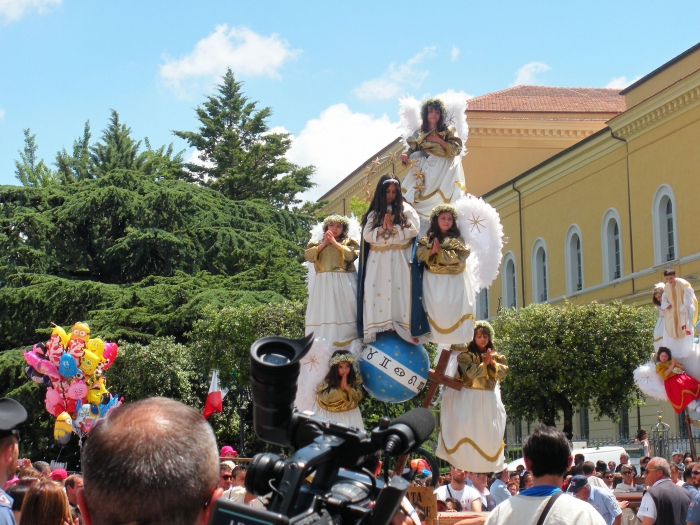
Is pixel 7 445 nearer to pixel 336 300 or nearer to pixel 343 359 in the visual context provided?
pixel 343 359

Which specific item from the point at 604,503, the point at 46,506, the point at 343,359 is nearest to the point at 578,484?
the point at 604,503

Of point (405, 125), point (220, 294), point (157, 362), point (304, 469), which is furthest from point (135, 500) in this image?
point (220, 294)

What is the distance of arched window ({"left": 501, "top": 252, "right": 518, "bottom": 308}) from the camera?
150ft

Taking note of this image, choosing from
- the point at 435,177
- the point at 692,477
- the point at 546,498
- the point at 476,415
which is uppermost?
the point at 435,177

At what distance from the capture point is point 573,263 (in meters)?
41.1

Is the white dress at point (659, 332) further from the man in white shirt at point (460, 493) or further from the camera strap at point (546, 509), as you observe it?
the camera strap at point (546, 509)

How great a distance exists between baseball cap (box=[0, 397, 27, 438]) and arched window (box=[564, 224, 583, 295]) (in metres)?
37.3

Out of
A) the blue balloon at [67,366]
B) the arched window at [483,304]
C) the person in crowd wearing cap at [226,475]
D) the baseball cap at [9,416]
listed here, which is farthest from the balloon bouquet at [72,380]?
the arched window at [483,304]

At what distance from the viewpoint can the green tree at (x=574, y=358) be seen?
30.3m

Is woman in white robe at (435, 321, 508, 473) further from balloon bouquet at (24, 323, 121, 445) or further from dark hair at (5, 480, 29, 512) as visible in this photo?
balloon bouquet at (24, 323, 121, 445)

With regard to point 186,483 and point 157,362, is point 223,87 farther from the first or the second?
point 186,483

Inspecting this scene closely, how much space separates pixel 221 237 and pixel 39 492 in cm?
3055

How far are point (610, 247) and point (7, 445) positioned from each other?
35.7 metres

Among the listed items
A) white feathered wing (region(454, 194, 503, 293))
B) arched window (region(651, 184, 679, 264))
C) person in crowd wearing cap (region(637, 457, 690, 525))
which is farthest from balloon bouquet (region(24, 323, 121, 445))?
arched window (region(651, 184, 679, 264))
